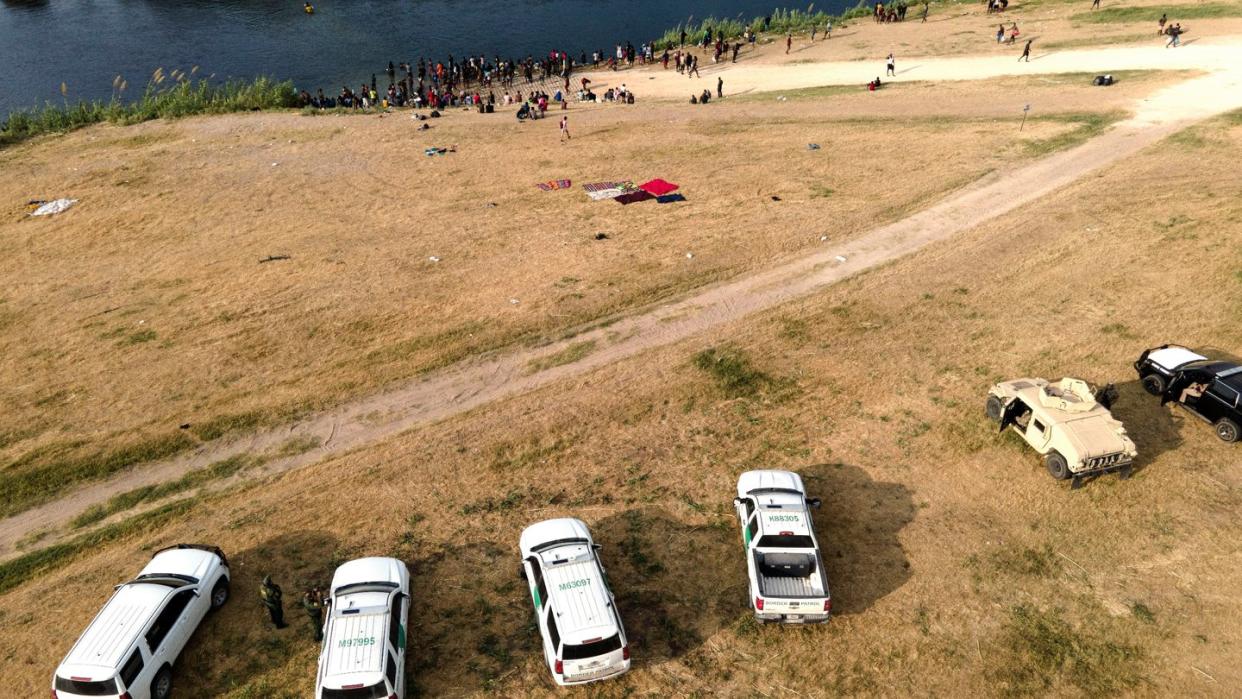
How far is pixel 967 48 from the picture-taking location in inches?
2472

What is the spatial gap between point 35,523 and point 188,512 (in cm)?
444

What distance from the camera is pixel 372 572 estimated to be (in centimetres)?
1662

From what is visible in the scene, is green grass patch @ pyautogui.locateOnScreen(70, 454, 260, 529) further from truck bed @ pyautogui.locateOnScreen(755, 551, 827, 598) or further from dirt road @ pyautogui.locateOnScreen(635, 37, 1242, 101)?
dirt road @ pyautogui.locateOnScreen(635, 37, 1242, 101)

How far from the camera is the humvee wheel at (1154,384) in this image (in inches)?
872

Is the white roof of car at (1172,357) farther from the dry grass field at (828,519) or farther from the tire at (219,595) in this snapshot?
the tire at (219,595)

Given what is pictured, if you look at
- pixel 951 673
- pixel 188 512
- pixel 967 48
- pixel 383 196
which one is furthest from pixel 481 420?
pixel 967 48

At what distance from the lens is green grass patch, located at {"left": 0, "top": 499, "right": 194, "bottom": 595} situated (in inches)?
739

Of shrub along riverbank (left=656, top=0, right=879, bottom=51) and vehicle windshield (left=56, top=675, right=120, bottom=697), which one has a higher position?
shrub along riverbank (left=656, top=0, right=879, bottom=51)

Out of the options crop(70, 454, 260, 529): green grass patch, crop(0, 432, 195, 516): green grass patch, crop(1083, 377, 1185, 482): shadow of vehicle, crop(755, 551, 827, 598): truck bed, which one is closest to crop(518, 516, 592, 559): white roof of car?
crop(755, 551, 827, 598): truck bed

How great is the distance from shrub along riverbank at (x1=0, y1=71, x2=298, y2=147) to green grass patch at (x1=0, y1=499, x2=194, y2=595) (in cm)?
4648

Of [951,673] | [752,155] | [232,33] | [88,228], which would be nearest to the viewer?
[951,673]

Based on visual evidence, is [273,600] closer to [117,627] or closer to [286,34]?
[117,627]

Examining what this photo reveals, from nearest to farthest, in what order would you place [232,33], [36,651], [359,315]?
[36,651] → [359,315] → [232,33]

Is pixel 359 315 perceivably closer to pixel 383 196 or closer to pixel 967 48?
pixel 383 196
